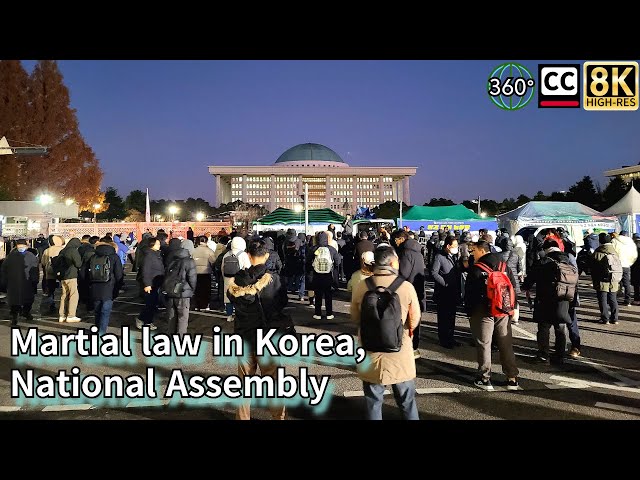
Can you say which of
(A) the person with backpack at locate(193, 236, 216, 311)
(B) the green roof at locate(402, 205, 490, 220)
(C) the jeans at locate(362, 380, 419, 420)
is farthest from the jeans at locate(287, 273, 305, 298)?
(B) the green roof at locate(402, 205, 490, 220)

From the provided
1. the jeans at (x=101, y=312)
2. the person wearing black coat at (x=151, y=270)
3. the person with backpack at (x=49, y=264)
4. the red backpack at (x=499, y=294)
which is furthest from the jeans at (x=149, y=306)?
the red backpack at (x=499, y=294)

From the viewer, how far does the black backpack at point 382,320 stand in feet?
11.5

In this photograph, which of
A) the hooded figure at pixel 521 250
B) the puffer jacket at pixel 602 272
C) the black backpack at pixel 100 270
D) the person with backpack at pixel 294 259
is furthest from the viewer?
the hooded figure at pixel 521 250

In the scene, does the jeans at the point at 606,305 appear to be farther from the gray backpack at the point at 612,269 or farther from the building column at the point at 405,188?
the building column at the point at 405,188

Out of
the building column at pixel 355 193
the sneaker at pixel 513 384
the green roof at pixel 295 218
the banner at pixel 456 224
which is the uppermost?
the building column at pixel 355 193

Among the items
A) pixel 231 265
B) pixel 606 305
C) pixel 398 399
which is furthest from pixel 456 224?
pixel 398 399

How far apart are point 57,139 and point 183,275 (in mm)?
46486

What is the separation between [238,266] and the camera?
8.27 meters

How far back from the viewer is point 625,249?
9969 mm

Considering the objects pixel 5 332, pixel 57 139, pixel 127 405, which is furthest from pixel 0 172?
pixel 127 405

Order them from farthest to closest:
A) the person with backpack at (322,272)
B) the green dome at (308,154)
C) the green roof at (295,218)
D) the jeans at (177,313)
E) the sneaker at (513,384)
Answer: the green dome at (308,154) → the green roof at (295,218) → the person with backpack at (322,272) → the jeans at (177,313) → the sneaker at (513,384)

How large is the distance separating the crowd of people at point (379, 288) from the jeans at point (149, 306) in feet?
0.07
